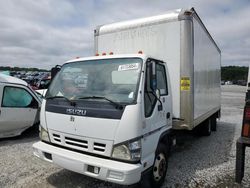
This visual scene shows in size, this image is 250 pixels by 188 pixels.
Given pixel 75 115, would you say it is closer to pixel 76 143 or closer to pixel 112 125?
pixel 76 143

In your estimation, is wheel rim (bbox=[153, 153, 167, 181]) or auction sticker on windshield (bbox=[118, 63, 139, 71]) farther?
wheel rim (bbox=[153, 153, 167, 181])

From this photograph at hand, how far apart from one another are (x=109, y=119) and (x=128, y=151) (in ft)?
1.62

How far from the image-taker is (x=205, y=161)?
18.2ft

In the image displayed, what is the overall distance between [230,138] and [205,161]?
Answer: 284 cm

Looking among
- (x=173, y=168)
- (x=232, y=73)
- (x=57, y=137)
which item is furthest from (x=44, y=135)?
(x=232, y=73)

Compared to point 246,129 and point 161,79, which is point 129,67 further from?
point 246,129

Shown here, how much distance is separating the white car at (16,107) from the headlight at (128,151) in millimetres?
4514

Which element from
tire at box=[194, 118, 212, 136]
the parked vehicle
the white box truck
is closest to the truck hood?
the white box truck

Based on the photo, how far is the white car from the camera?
21.9 feet

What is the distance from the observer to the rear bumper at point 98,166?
3.16 m

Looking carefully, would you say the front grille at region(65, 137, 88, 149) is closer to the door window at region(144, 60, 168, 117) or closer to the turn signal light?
the door window at region(144, 60, 168, 117)

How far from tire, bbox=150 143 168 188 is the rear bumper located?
0.67 metres

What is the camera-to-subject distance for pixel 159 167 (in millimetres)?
4062

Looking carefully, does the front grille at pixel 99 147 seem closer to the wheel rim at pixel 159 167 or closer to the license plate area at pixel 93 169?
the license plate area at pixel 93 169
